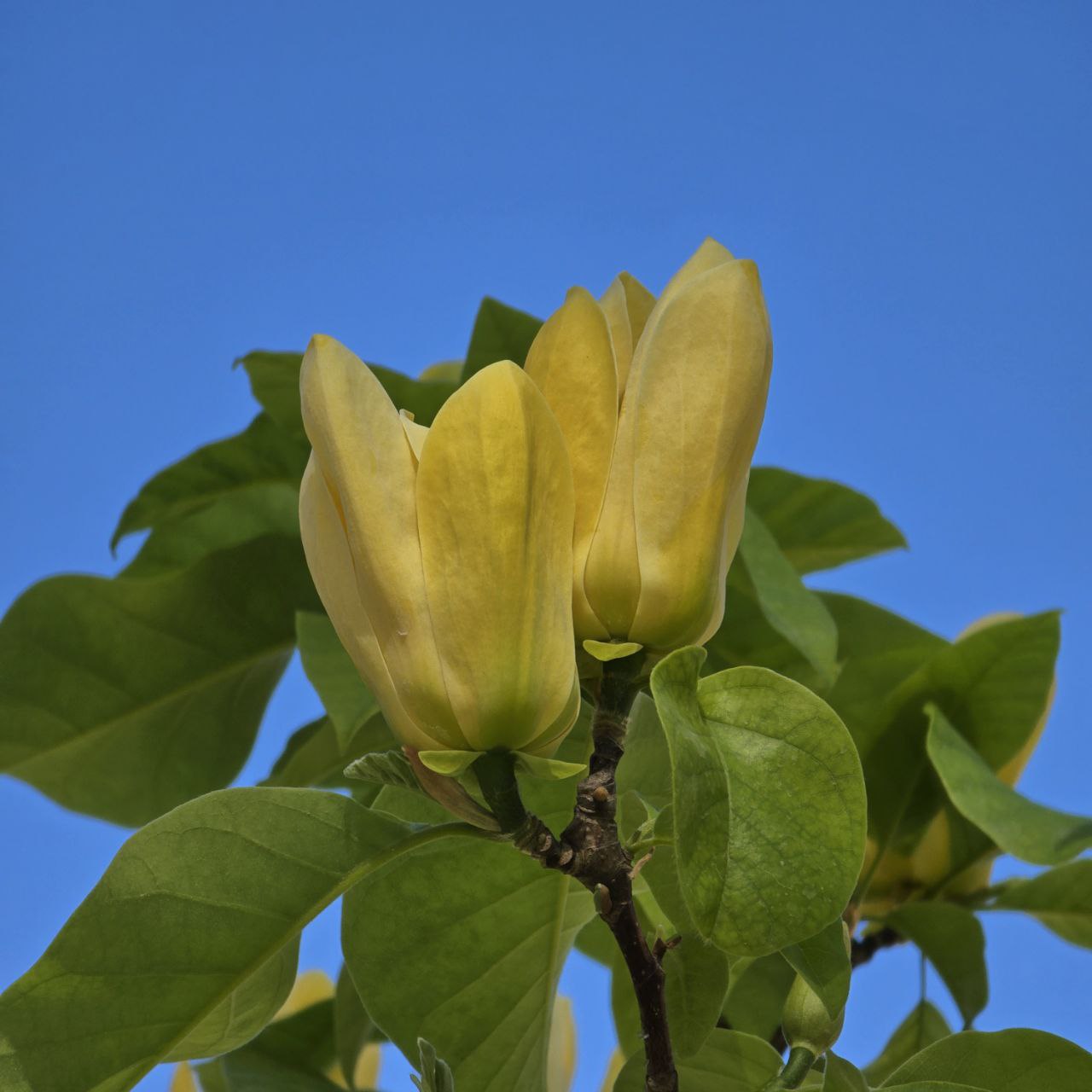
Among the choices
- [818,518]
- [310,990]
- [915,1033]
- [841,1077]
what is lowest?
[841,1077]

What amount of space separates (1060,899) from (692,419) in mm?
552

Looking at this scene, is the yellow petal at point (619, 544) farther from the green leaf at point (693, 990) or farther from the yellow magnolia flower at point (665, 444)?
the green leaf at point (693, 990)

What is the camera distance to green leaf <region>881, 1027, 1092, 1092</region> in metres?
0.54

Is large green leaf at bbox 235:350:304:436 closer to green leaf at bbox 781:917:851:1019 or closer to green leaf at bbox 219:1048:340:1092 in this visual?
green leaf at bbox 219:1048:340:1092

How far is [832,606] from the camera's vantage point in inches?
38.2

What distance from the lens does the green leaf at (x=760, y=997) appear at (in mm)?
817

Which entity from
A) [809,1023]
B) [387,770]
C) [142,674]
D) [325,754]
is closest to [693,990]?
[809,1023]

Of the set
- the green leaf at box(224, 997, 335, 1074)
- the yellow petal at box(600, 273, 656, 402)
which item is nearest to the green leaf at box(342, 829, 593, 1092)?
the yellow petal at box(600, 273, 656, 402)

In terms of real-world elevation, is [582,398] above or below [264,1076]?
above

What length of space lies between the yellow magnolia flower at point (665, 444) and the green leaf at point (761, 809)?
0.04 m

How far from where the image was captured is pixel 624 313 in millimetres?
504

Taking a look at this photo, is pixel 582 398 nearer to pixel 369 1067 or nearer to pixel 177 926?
pixel 177 926

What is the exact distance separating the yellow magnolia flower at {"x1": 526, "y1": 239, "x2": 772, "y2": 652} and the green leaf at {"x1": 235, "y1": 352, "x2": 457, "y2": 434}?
0.47 meters

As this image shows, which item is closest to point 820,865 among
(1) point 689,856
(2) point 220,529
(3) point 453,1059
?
(1) point 689,856
